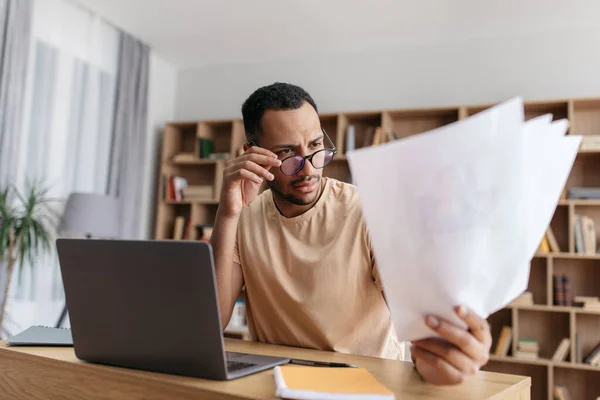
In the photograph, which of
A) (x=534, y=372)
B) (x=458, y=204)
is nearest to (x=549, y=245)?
(x=534, y=372)

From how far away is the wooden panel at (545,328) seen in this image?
382 cm

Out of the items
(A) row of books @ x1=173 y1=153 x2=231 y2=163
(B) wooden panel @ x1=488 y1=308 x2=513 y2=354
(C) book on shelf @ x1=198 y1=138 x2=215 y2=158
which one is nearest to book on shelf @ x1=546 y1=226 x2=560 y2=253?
(B) wooden panel @ x1=488 y1=308 x2=513 y2=354

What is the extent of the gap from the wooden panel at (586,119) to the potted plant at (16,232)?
364 cm

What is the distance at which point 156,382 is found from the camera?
2.52 ft

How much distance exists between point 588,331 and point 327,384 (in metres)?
3.67

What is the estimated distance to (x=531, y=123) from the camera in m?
0.61

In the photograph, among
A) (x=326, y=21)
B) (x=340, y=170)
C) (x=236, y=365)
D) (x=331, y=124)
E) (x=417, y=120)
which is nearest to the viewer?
(x=236, y=365)

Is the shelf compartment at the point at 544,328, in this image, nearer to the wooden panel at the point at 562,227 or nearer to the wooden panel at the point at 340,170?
the wooden panel at the point at 562,227

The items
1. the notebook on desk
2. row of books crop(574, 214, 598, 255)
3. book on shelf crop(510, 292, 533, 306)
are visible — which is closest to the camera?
the notebook on desk

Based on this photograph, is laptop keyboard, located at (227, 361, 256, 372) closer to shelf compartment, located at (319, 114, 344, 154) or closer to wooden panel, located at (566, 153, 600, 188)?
shelf compartment, located at (319, 114, 344, 154)

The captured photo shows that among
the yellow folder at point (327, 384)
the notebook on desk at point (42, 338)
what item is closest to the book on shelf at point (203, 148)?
the notebook on desk at point (42, 338)

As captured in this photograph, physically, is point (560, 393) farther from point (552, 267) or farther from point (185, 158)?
point (185, 158)

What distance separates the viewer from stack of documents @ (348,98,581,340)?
587 millimetres

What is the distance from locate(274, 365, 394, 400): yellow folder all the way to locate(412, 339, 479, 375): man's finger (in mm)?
85
